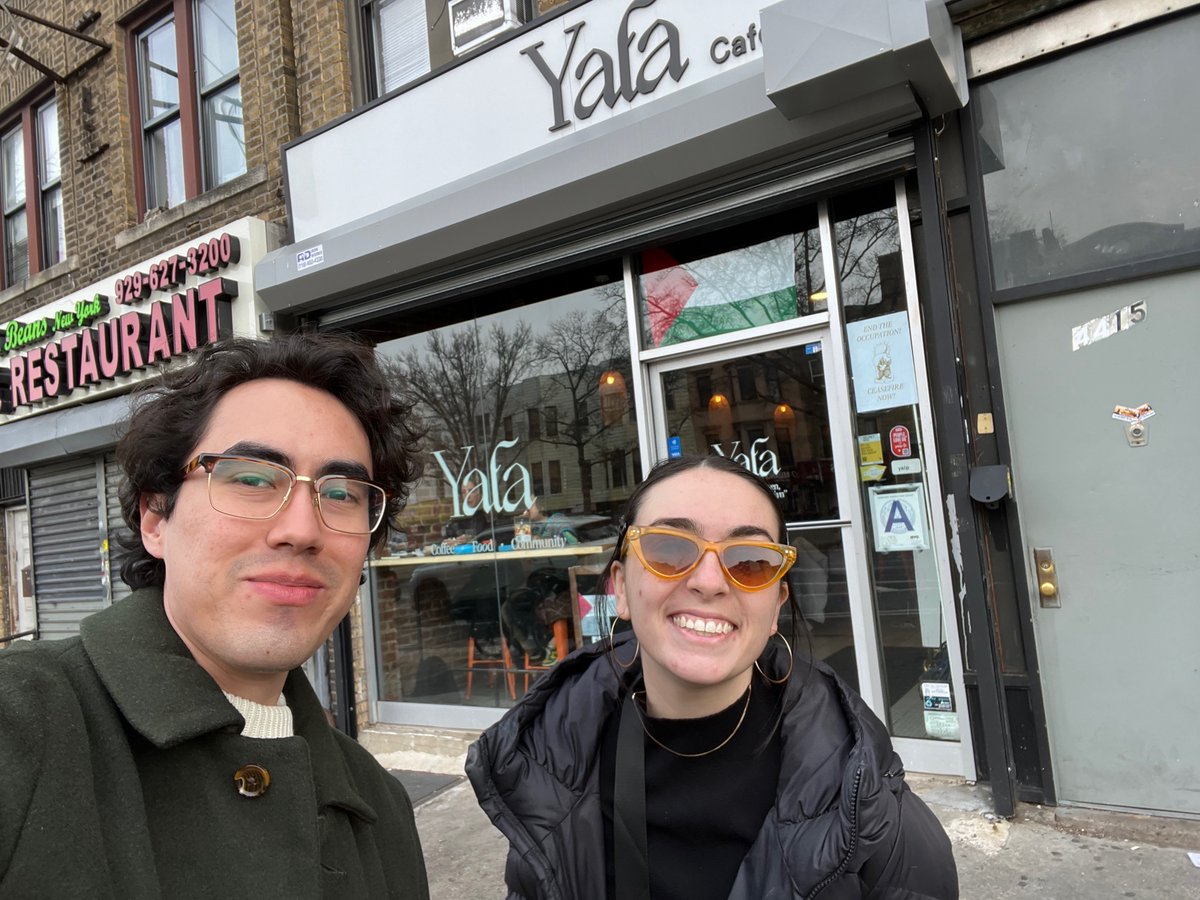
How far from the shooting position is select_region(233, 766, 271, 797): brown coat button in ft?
3.97

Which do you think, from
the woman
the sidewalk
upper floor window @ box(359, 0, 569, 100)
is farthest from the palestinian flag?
the woman

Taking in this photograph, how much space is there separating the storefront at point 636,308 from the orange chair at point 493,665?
0.02 meters

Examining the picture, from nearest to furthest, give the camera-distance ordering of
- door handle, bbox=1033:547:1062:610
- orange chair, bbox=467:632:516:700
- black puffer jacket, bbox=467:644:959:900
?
black puffer jacket, bbox=467:644:959:900
door handle, bbox=1033:547:1062:610
orange chair, bbox=467:632:516:700

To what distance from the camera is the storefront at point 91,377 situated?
20.7ft

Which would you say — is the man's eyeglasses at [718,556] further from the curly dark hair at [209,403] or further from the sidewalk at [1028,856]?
the sidewalk at [1028,856]

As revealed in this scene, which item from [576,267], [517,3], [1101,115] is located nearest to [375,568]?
[576,267]

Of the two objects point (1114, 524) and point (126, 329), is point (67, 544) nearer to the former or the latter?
point (126, 329)

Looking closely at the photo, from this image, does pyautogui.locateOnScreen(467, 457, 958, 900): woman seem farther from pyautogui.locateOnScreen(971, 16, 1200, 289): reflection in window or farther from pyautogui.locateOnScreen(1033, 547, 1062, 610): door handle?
pyautogui.locateOnScreen(971, 16, 1200, 289): reflection in window

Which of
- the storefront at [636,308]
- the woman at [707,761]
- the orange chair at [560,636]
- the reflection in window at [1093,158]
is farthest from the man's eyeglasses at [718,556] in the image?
the orange chair at [560,636]

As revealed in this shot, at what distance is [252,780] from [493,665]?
15.8ft

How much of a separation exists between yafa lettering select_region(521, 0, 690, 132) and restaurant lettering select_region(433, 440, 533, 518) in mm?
2433

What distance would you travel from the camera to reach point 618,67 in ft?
15.2

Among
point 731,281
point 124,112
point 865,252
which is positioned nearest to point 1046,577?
point 865,252

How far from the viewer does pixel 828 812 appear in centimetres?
151
